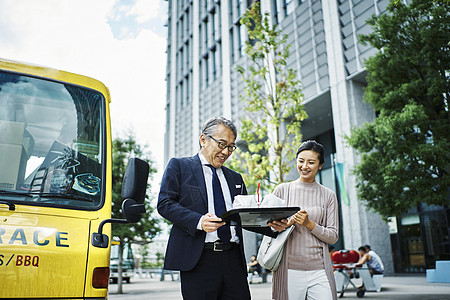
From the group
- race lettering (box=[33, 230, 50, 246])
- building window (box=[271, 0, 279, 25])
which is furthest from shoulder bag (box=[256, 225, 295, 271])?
building window (box=[271, 0, 279, 25])

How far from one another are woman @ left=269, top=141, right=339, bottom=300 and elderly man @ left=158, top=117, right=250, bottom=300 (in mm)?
371

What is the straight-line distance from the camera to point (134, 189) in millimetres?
3111

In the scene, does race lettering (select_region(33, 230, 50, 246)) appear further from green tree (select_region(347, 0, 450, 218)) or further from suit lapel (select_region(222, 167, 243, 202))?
green tree (select_region(347, 0, 450, 218))

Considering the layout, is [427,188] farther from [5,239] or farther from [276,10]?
[276,10]

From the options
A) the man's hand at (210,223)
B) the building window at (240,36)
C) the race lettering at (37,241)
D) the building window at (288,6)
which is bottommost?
the race lettering at (37,241)

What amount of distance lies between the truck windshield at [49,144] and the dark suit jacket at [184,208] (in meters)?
1.00

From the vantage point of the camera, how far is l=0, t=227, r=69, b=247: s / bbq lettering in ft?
9.70

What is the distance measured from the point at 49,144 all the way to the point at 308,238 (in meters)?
2.32

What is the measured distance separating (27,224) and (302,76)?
19.5 metres

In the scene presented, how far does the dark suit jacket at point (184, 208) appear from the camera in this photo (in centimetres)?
268

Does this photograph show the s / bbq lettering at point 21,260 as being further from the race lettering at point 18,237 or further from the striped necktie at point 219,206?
the striped necktie at point 219,206

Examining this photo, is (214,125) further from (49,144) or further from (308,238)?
(49,144)

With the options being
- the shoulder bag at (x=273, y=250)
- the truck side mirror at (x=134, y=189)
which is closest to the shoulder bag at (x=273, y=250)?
the shoulder bag at (x=273, y=250)

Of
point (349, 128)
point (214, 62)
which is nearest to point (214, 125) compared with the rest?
point (349, 128)
